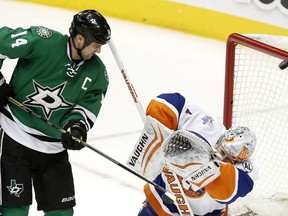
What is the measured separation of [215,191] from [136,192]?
1.61m

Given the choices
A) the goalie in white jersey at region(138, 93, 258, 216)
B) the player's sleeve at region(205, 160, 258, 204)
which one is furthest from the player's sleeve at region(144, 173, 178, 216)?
Result: the player's sleeve at region(205, 160, 258, 204)

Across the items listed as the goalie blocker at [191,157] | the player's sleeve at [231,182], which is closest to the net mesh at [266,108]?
the player's sleeve at [231,182]

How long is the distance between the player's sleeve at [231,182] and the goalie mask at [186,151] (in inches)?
4.2

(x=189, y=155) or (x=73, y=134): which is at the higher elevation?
(x=189, y=155)

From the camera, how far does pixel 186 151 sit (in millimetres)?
2357

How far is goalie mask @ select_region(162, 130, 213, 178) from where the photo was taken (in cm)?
236

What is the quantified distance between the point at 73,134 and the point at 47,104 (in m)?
0.17

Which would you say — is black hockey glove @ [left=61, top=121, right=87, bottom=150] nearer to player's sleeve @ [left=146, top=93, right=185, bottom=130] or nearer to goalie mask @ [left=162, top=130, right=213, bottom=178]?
player's sleeve @ [left=146, top=93, right=185, bottom=130]

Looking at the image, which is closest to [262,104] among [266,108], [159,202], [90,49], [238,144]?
[266,108]

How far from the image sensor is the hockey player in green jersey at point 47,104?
9.64ft

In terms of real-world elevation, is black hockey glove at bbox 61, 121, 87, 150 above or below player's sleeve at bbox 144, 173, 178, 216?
above

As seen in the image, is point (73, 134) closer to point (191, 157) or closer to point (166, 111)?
point (166, 111)

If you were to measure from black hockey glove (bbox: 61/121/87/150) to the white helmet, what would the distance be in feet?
2.02

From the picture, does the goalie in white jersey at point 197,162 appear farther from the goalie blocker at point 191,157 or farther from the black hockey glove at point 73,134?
the black hockey glove at point 73,134
